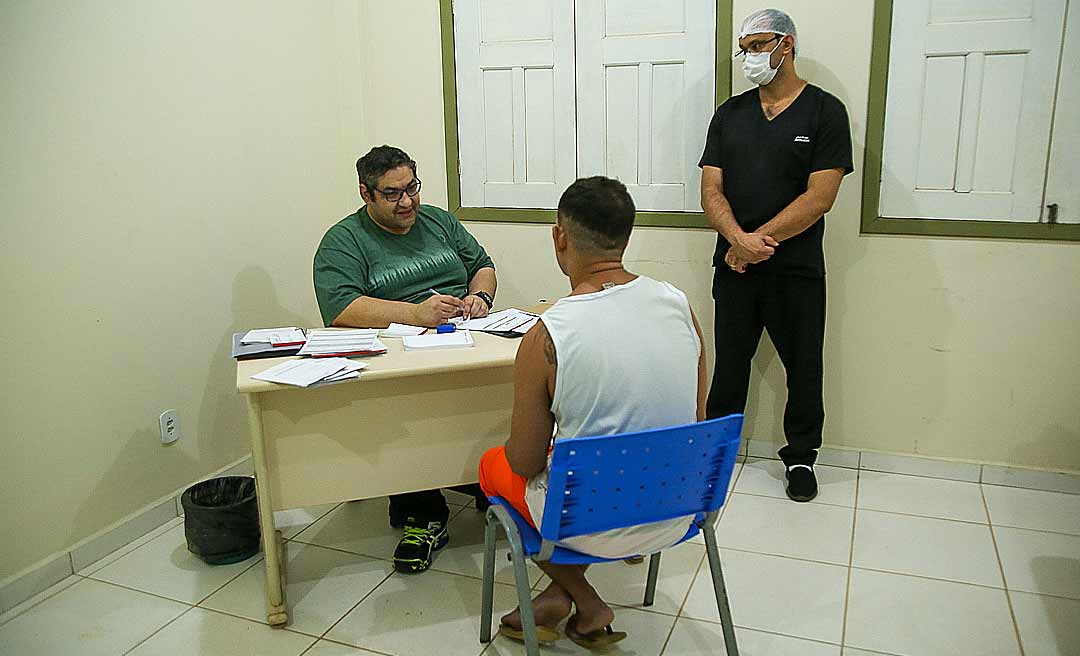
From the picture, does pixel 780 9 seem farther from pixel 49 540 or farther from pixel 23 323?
pixel 49 540

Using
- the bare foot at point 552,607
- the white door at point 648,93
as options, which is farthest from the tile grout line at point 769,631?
the white door at point 648,93

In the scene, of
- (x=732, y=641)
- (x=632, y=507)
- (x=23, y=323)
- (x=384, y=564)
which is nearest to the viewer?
(x=632, y=507)

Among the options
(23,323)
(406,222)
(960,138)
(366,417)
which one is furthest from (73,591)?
(960,138)

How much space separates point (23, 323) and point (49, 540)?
691 millimetres

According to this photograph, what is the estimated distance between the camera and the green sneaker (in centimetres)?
277

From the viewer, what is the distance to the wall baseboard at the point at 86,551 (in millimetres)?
2611

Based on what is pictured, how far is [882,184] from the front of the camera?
3.36m

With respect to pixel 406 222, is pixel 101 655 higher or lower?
lower

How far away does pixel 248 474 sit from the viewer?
3592 mm

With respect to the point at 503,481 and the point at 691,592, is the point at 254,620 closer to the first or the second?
the point at 503,481

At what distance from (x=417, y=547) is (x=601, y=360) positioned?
4.05 feet

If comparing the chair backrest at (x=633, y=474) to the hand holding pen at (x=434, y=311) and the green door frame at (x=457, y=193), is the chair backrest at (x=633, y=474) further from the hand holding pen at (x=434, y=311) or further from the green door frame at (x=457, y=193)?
the green door frame at (x=457, y=193)

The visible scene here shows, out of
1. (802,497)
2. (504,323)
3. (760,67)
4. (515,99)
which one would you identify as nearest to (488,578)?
(504,323)

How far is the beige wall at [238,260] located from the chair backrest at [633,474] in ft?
5.78
